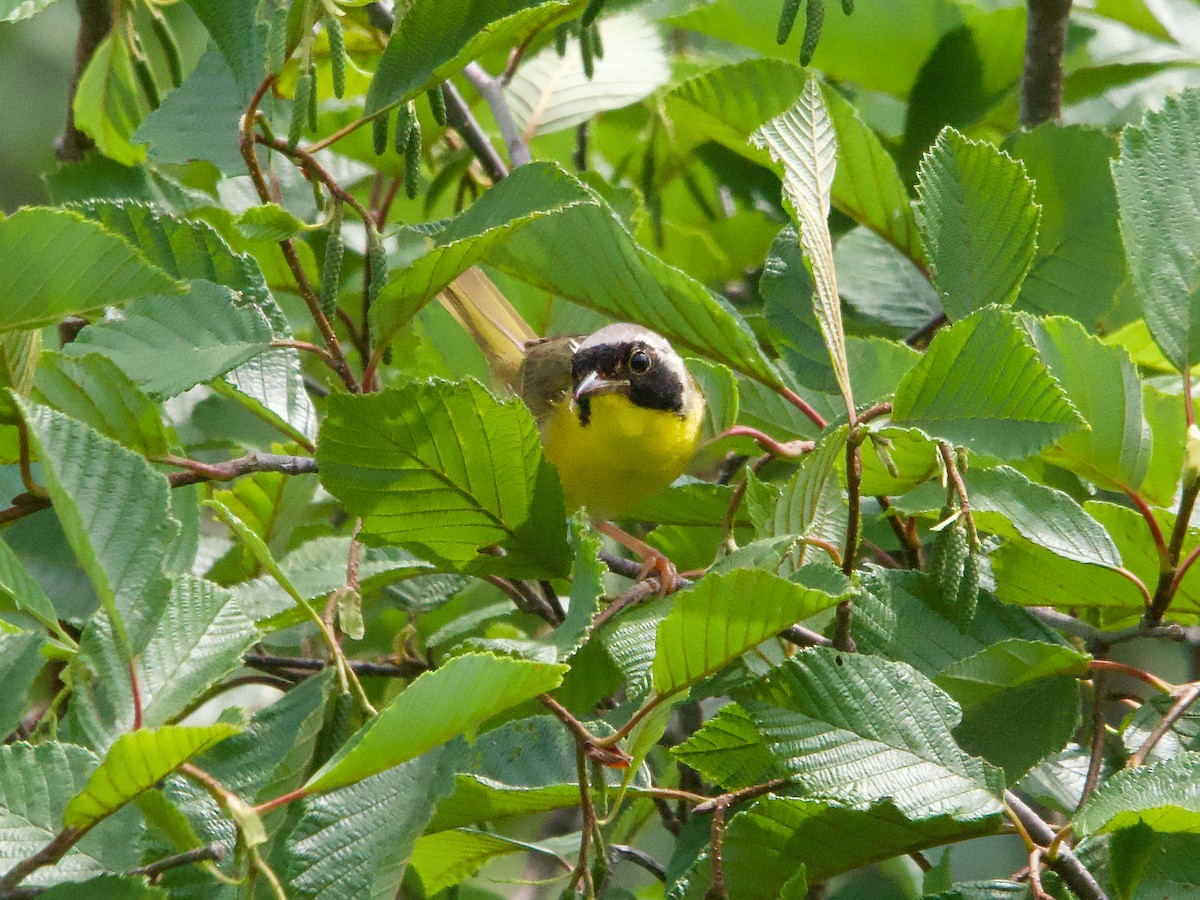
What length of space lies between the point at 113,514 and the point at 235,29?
68 centimetres

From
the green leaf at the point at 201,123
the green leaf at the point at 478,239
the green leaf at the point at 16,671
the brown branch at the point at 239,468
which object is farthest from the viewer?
the green leaf at the point at 201,123

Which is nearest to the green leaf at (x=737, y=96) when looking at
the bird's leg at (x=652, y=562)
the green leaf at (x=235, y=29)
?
the bird's leg at (x=652, y=562)

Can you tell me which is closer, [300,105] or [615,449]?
[300,105]

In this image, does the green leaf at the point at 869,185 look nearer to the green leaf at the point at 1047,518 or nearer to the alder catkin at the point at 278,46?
the green leaf at the point at 1047,518

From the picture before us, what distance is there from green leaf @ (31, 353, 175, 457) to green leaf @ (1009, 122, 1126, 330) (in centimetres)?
133

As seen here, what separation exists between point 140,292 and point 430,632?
136 centimetres

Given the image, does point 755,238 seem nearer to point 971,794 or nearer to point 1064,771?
point 1064,771

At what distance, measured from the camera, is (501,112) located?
8.54 ft

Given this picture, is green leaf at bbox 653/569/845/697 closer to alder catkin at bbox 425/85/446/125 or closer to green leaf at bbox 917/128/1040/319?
green leaf at bbox 917/128/1040/319

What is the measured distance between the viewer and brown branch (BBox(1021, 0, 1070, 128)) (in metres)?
2.31

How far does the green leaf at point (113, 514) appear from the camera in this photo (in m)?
1.12

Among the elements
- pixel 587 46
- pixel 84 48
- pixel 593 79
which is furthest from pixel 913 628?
pixel 84 48

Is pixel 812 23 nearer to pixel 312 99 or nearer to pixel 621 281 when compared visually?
pixel 621 281

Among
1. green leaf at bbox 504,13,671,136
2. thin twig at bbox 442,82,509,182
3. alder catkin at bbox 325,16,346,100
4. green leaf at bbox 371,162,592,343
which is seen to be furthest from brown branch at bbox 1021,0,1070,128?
alder catkin at bbox 325,16,346,100
